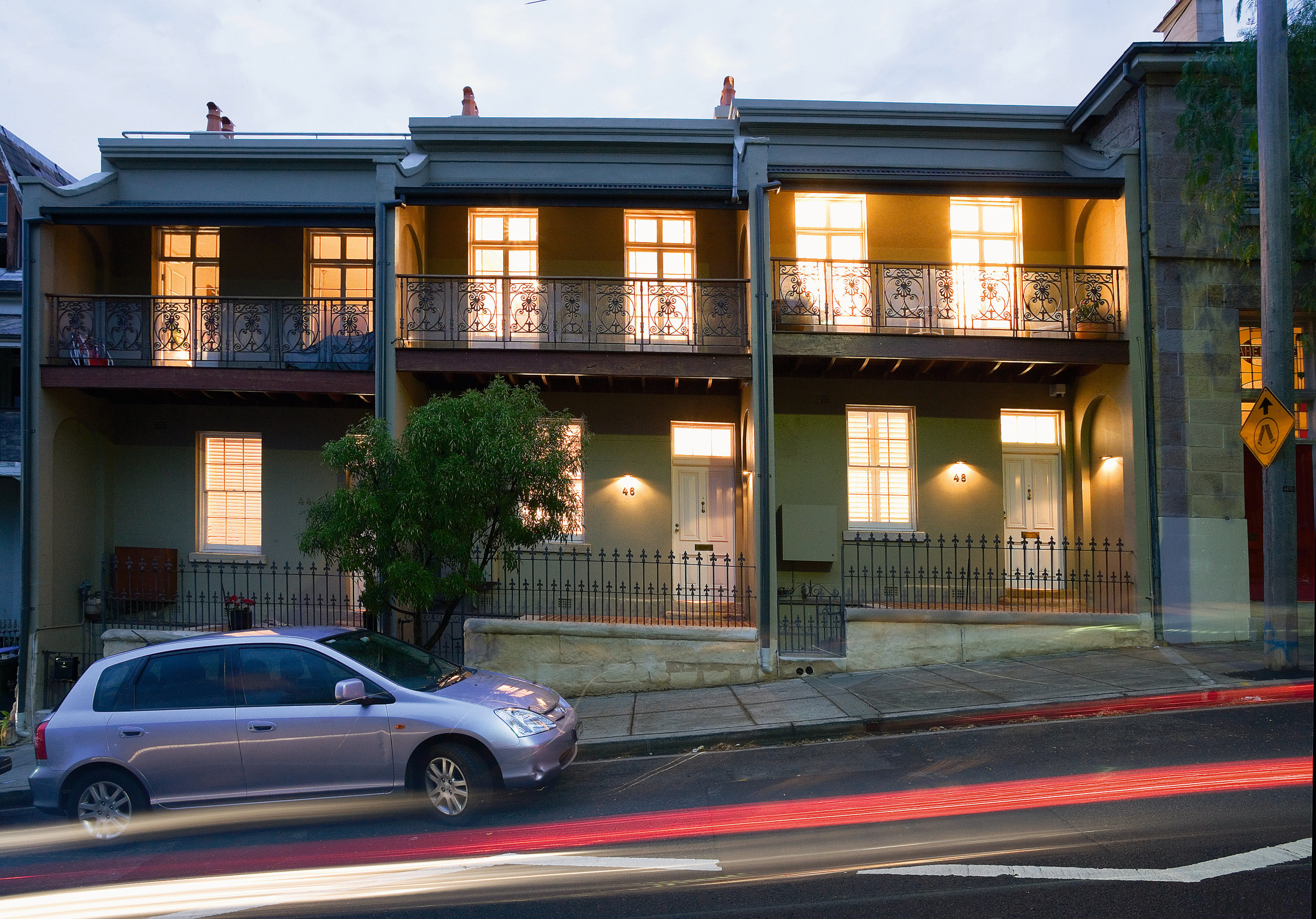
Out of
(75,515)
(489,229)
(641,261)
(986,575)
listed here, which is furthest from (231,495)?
(986,575)

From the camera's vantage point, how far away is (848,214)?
13.6 m

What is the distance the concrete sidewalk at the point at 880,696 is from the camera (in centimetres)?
839

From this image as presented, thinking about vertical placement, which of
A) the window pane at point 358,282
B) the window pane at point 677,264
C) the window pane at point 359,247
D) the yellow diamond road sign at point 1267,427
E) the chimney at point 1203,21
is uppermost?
the chimney at point 1203,21

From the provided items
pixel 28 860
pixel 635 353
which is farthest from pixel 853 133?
pixel 28 860

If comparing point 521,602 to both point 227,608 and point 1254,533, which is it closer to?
point 227,608

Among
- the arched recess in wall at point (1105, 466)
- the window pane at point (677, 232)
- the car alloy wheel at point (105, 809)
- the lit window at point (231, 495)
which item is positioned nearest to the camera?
the car alloy wheel at point (105, 809)

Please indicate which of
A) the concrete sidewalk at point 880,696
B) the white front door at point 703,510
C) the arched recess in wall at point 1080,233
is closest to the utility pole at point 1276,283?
the concrete sidewalk at point 880,696

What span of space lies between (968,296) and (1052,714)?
6615mm

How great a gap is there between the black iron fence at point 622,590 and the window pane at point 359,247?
5.34 meters

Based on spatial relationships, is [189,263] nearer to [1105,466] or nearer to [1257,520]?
[1105,466]

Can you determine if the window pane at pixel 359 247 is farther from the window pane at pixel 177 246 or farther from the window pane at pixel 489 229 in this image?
the window pane at pixel 177 246

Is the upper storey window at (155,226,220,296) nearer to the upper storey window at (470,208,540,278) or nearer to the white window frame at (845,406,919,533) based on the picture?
the upper storey window at (470,208,540,278)

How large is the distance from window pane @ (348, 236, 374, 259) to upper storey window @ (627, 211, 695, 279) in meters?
3.99

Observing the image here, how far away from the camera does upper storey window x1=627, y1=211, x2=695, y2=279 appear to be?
13.7 m
